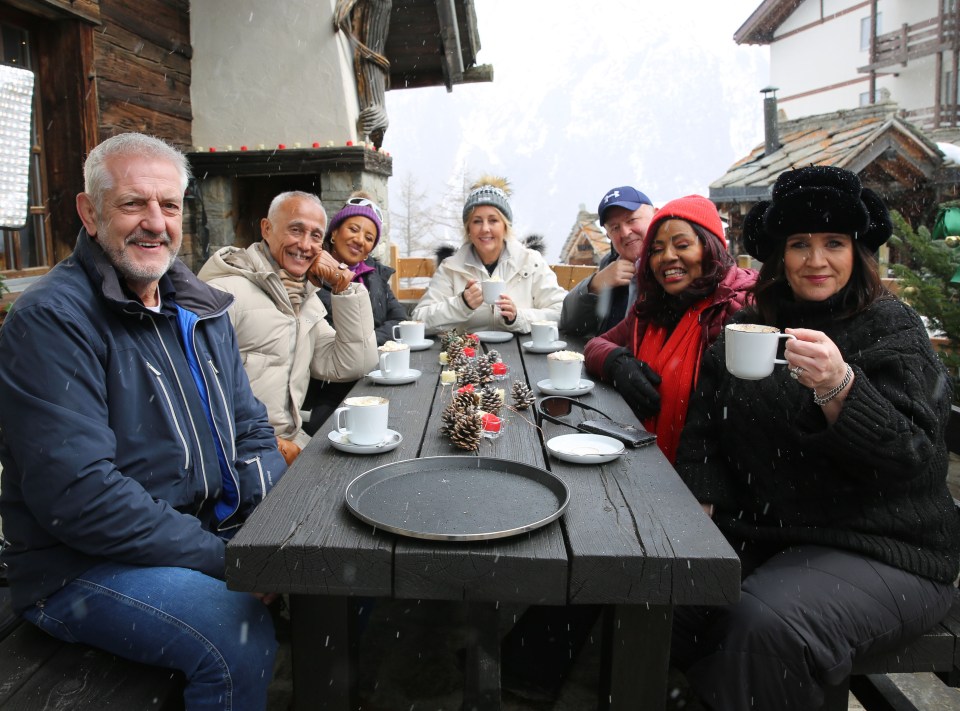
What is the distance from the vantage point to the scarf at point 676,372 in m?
2.77

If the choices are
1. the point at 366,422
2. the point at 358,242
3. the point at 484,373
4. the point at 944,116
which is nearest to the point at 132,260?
the point at 366,422

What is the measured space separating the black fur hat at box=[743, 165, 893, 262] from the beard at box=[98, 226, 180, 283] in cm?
185

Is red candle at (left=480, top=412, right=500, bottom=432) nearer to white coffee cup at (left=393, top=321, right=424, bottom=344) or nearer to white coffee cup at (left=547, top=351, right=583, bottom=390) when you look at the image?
white coffee cup at (left=547, top=351, right=583, bottom=390)

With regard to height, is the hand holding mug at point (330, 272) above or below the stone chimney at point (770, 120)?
below

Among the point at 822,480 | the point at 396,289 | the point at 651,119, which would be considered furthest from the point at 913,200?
the point at 651,119

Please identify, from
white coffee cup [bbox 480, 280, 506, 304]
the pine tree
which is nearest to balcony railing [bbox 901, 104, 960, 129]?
the pine tree

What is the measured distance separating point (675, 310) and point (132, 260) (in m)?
1.98

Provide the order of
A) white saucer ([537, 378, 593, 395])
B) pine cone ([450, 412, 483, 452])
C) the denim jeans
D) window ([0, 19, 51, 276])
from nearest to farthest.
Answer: the denim jeans
pine cone ([450, 412, 483, 452])
white saucer ([537, 378, 593, 395])
window ([0, 19, 51, 276])

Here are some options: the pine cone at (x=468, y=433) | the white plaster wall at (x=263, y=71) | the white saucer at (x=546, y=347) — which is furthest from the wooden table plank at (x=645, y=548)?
the white plaster wall at (x=263, y=71)

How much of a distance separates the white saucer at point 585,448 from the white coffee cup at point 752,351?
396 mm

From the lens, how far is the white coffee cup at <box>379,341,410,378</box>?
301 centimetres

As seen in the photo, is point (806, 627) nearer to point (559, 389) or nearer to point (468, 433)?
point (468, 433)

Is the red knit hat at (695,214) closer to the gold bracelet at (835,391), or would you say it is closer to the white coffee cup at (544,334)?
the white coffee cup at (544,334)

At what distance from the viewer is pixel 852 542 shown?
1974 mm
